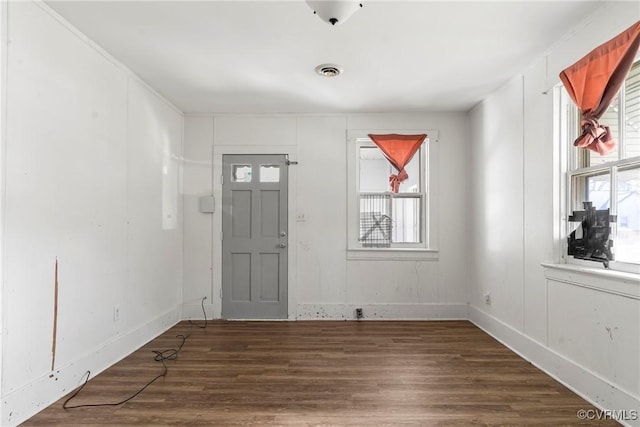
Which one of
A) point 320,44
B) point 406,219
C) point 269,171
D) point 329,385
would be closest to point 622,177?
point 320,44

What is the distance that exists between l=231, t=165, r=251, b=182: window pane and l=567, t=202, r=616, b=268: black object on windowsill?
11.0 ft

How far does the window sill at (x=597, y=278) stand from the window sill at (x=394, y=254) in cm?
163

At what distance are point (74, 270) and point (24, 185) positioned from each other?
2.34 feet

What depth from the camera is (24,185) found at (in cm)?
212

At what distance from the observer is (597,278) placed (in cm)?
229

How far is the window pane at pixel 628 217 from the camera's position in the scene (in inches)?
85.4

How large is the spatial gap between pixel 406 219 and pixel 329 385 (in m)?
2.62

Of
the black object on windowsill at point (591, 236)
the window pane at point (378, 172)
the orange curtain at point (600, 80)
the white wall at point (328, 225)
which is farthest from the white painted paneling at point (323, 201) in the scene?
the orange curtain at point (600, 80)

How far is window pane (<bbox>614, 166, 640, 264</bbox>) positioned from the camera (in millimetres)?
A: 2170

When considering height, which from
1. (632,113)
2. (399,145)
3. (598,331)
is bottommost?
(598,331)

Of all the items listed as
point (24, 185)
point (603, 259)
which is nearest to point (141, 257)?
point (24, 185)

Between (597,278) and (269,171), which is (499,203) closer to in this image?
(597,278)

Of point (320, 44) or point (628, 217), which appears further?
point (320, 44)

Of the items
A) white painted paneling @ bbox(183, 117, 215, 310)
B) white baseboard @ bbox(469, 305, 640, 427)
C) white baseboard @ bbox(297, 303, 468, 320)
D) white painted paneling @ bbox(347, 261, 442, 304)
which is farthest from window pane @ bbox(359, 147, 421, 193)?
white painted paneling @ bbox(183, 117, 215, 310)
